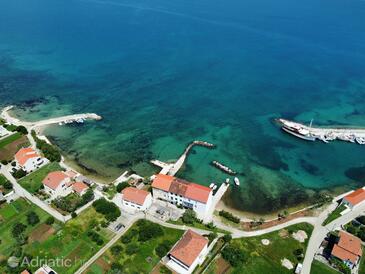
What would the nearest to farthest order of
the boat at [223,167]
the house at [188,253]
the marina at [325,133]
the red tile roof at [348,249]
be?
the house at [188,253] → the red tile roof at [348,249] → the boat at [223,167] → the marina at [325,133]

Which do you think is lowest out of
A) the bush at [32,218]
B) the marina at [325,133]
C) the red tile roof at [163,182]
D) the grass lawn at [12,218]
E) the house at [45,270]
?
the grass lawn at [12,218]

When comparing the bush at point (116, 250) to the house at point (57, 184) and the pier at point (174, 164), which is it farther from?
the pier at point (174, 164)

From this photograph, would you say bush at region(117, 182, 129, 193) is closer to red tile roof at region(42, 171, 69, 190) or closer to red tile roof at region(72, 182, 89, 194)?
red tile roof at region(72, 182, 89, 194)

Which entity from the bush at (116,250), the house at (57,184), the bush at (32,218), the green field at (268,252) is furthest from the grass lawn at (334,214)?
the bush at (32,218)

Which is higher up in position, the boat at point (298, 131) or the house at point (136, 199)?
the boat at point (298, 131)

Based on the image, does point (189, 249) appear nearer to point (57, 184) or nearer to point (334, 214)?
point (57, 184)

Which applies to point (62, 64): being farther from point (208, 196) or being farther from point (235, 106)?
point (208, 196)

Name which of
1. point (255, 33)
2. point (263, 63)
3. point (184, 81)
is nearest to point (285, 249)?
point (184, 81)
